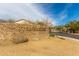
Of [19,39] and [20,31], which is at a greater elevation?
[20,31]

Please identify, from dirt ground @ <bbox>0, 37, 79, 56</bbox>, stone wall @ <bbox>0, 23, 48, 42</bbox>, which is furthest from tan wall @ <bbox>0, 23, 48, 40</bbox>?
dirt ground @ <bbox>0, 37, 79, 56</bbox>

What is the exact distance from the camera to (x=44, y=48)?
13.9 feet

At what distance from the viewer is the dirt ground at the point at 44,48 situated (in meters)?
4.21

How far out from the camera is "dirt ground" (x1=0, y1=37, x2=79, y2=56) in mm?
4211

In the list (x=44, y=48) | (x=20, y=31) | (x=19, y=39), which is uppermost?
(x=20, y=31)

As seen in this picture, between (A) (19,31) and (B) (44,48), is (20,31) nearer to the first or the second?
(A) (19,31)

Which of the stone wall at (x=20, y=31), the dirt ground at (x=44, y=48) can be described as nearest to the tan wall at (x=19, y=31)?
the stone wall at (x=20, y=31)

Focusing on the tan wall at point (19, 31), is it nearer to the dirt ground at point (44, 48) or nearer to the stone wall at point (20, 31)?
the stone wall at point (20, 31)

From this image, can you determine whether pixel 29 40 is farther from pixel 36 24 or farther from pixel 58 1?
pixel 58 1

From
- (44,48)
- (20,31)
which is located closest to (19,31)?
(20,31)

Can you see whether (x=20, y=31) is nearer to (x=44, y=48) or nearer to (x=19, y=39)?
(x=19, y=39)

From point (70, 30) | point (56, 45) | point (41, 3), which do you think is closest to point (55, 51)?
point (56, 45)

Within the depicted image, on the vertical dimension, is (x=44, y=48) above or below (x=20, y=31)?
below

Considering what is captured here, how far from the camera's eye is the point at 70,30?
4.23 meters
